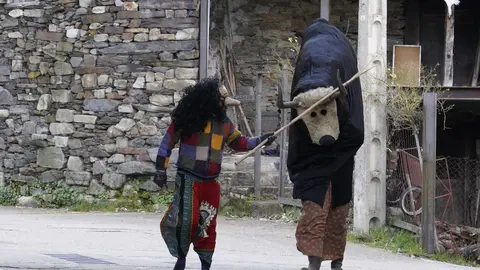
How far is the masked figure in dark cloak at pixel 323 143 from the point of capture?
574 centimetres

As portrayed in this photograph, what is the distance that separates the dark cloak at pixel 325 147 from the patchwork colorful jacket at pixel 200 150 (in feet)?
1.80

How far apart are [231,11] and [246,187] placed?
12.1 feet

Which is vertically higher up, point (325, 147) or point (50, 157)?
point (325, 147)

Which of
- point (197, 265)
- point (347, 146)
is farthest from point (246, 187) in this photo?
point (347, 146)

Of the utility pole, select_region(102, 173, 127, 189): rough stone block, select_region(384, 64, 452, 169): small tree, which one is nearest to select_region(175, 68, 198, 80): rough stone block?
select_region(102, 173, 127, 189): rough stone block

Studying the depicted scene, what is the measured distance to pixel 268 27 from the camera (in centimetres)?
1503

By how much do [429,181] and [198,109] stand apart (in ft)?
13.3

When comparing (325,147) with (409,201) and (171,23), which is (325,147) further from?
(171,23)

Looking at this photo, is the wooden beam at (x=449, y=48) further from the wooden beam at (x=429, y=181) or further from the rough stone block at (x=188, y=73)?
the wooden beam at (x=429, y=181)

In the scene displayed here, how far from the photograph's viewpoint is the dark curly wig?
6.30 m

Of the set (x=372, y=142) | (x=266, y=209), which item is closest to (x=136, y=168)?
(x=266, y=209)

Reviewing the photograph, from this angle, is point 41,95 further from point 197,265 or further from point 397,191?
point 197,265

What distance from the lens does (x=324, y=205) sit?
581cm

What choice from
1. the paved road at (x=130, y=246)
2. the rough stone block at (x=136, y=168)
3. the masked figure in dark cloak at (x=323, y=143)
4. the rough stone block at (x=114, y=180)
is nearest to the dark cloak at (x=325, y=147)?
the masked figure in dark cloak at (x=323, y=143)
